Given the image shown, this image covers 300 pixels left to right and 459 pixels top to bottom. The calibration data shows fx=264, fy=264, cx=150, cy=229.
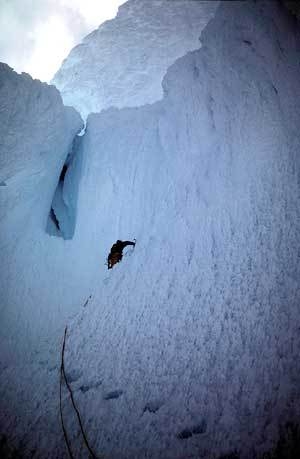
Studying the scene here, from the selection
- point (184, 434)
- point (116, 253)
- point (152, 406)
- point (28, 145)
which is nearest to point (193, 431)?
point (184, 434)

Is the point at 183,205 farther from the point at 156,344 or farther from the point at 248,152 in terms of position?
the point at 156,344

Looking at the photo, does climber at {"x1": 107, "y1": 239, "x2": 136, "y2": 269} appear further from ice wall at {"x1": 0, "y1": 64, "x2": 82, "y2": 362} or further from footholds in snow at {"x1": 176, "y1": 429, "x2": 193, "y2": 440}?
footholds in snow at {"x1": 176, "y1": 429, "x2": 193, "y2": 440}

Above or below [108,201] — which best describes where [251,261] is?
below

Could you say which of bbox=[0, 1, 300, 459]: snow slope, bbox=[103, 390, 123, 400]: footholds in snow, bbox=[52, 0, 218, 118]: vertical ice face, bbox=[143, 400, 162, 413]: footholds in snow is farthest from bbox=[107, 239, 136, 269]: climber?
bbox=[52, 0, 218, 118]: vertical ice face

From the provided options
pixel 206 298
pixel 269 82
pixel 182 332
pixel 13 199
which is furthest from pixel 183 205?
pixel 13 199

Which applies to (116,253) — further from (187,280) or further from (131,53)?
(131,53)

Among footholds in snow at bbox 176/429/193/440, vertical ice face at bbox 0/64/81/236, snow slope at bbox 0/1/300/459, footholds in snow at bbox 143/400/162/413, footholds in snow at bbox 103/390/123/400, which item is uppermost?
vertical ice face at bbox 0/64/81/236
